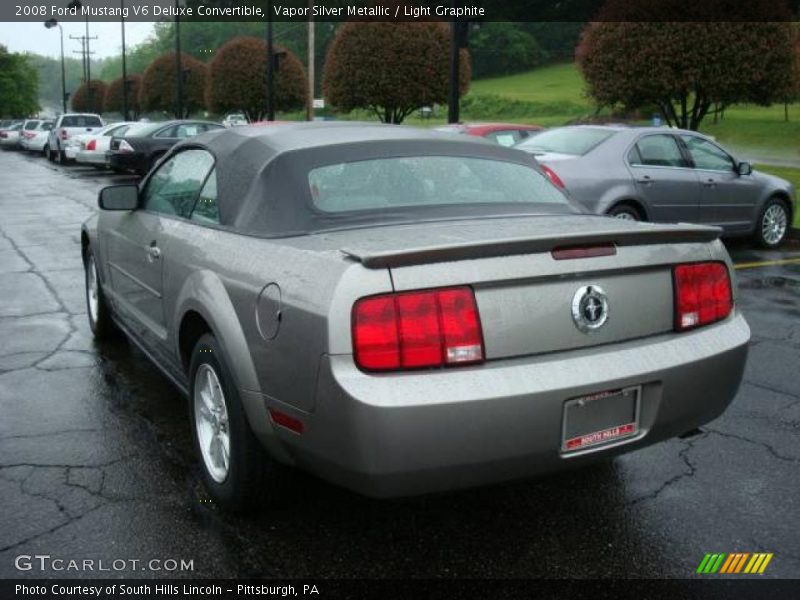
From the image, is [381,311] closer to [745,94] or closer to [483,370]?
[483,370]

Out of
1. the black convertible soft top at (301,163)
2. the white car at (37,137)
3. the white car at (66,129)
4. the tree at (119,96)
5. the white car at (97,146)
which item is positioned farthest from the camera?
the tree at (119,96)

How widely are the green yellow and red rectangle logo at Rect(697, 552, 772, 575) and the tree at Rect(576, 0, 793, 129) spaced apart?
18462 mm

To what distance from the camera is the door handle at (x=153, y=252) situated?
13.4 feet

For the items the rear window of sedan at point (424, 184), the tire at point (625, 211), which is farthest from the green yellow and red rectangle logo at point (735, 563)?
the tire at point (625, 211)

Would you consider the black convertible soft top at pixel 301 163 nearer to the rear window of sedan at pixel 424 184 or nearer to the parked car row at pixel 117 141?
the rear window of sedan at pixel 424 184

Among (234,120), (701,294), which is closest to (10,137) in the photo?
(234,120)

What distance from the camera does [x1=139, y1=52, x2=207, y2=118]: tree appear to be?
5156cm

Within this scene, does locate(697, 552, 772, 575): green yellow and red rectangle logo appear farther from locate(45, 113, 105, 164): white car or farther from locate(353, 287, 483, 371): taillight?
locate(45, 113, 105, 164): white car

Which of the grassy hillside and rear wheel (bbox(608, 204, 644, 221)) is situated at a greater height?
the grassy hillside

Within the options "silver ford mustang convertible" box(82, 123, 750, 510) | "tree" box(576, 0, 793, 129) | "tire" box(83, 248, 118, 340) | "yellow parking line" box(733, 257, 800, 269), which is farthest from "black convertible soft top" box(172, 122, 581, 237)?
"tree" box(576, 0, 793, 129)

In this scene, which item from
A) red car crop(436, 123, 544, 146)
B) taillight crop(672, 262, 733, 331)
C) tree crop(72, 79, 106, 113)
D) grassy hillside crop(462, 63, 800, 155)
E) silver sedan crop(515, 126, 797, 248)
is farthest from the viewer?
tree crop(72, 79, 106, 113)

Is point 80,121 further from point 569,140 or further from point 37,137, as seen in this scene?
point 569,140

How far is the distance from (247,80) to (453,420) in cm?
3788

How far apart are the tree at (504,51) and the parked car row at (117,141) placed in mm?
81139
